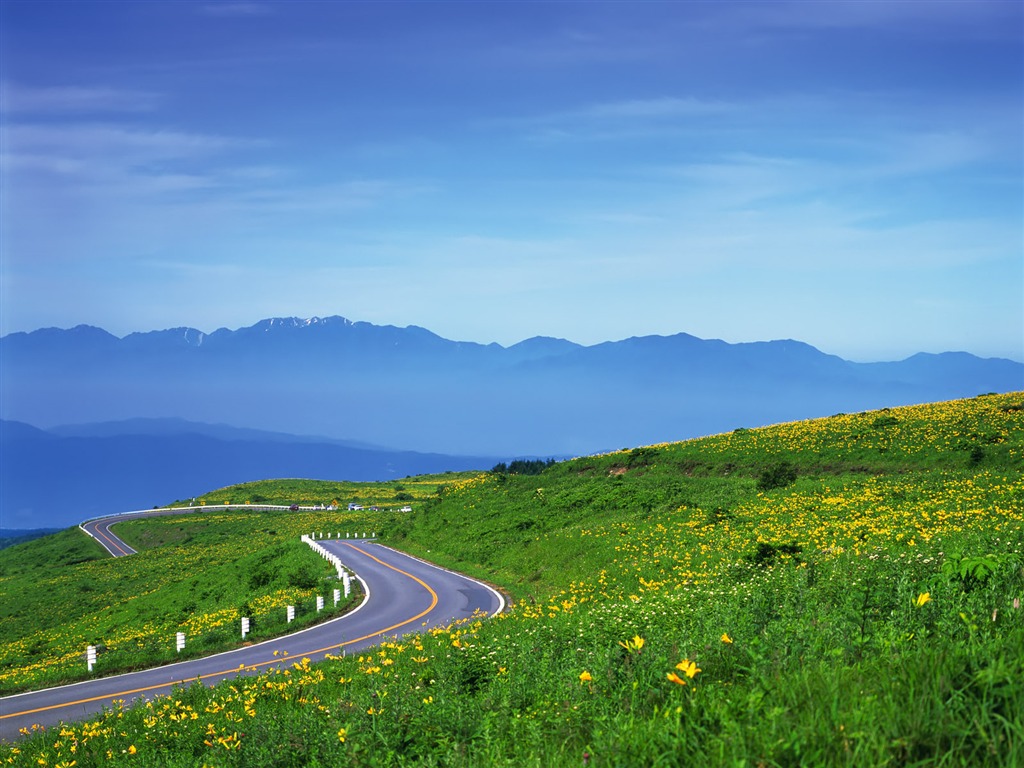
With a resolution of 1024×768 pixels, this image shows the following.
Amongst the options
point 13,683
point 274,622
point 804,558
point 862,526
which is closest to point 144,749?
point 13,683

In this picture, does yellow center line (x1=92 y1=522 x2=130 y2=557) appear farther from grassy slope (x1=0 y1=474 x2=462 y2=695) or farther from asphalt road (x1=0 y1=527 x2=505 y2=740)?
asphalt road (x1=0 y1=527 x2=505 y2=740)

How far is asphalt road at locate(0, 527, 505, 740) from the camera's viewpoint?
58.7ft

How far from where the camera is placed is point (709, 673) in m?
7.01

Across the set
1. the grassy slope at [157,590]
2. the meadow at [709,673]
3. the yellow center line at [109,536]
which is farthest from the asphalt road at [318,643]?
the yellow center line at [109,536]

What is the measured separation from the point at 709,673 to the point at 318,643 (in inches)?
732

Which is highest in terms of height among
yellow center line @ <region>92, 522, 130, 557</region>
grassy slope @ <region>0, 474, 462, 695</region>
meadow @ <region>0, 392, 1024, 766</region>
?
meadow @ <region>0, 392, 1024, 766</region>

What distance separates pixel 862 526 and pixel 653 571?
6.79 meters

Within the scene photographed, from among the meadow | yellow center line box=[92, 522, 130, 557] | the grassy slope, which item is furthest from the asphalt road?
yellow center line box=[92, 522, 130, 557]

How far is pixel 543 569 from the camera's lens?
107ft

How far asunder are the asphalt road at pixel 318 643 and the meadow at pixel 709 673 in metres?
3.56

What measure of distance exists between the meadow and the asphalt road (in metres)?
3.56

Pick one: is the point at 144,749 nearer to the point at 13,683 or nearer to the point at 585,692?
the point at 585,692

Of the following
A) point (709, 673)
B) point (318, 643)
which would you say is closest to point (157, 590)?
point (318, 643)

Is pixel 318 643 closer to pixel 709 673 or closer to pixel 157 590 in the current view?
pixel 709 673
